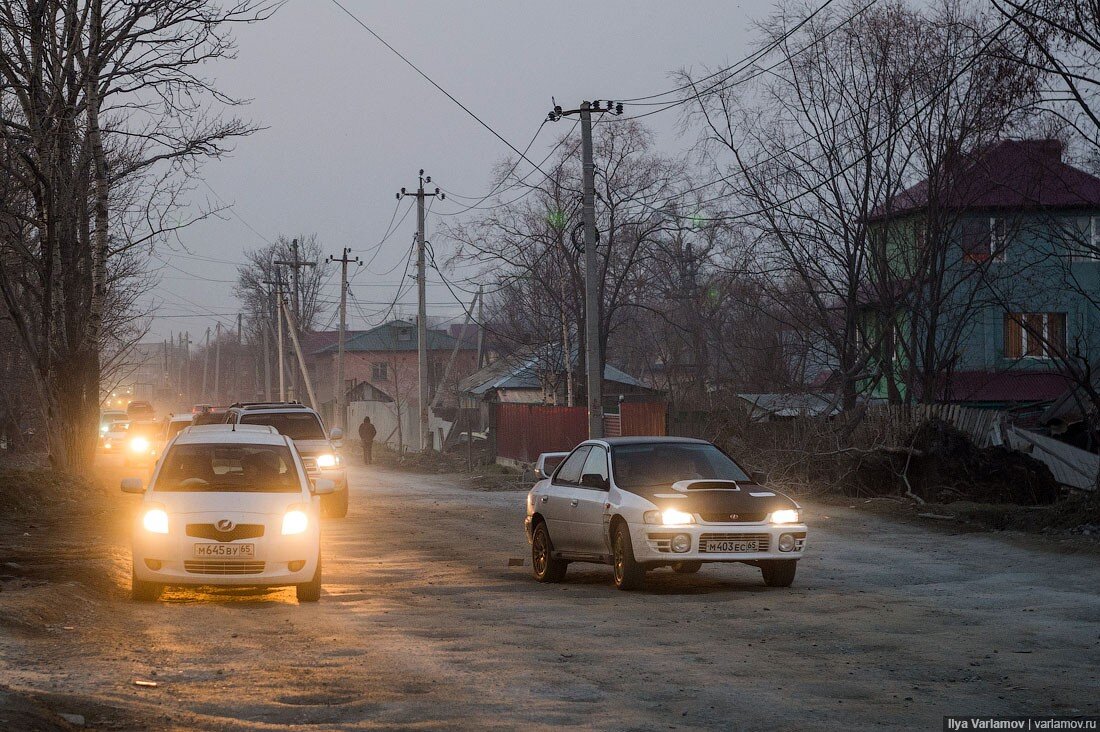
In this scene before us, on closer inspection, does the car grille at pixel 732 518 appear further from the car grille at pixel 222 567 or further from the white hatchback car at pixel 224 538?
the car grille at pixel 222 567

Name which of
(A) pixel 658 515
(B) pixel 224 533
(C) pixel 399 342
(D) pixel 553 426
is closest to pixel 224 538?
(B) pixel 224 533

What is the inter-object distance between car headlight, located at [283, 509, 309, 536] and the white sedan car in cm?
291

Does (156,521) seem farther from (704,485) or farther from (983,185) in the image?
(983,185)

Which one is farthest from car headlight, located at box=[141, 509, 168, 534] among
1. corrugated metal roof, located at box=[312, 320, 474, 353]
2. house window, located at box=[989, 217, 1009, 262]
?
corrugated metal roof, located at box=[312, 320, 474, 353]

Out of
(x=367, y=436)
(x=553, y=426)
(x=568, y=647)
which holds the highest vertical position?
(x=553, y=426)

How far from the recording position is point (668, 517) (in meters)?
12.1

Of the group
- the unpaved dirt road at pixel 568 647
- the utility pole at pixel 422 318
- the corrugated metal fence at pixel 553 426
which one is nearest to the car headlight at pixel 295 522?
the unpaved dirt road at pixel 568 647

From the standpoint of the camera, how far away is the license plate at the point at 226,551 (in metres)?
11.4

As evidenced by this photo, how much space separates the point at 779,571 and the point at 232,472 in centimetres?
559

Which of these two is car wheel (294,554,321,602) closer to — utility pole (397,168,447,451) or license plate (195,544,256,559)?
license plate (195,544,256,559)

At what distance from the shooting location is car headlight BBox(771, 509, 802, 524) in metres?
12.3

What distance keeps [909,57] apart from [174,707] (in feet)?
77.6

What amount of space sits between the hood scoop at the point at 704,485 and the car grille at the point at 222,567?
4.03 metres

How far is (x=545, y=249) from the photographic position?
42.9 m
